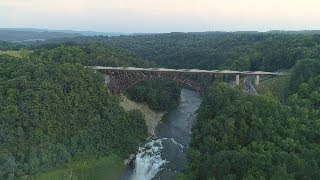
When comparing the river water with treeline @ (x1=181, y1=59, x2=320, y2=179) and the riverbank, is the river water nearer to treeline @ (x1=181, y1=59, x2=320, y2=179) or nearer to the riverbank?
the riverbank

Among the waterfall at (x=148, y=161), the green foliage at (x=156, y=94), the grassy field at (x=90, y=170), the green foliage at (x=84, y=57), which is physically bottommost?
the waterfall at (x=148, y=161)

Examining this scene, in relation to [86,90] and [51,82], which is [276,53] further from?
[51,82]

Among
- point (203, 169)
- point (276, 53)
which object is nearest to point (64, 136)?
point (203, 169)

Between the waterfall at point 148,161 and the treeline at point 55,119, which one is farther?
the waterfall at point 148,161

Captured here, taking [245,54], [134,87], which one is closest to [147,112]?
[134,87]

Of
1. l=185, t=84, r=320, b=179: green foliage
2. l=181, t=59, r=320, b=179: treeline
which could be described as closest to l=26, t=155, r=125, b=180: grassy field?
l=181, t=59, r=320, b=179: treeline

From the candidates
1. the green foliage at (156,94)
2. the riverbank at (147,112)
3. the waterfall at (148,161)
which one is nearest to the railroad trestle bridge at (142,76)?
the riverbank at (147,112)

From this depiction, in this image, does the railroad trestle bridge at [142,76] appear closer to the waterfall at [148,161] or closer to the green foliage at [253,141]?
the waterfall at [148,161]
